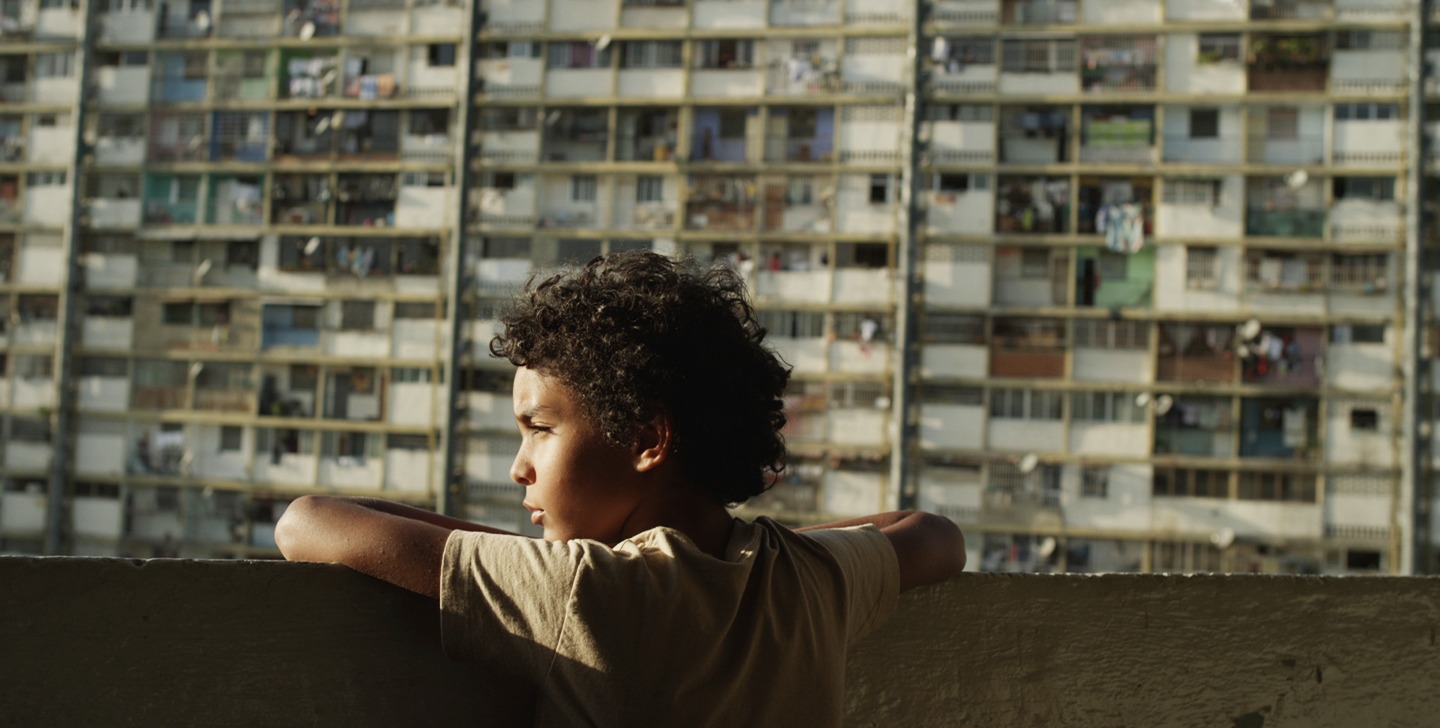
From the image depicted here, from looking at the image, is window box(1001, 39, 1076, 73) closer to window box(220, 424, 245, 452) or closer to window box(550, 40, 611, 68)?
window box(550, 40, 611, 68)

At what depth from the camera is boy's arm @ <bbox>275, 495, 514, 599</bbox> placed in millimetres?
1028

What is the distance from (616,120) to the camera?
45.9ft

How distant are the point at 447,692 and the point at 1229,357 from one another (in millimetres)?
13049

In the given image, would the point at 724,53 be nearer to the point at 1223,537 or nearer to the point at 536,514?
the point at 1223,537

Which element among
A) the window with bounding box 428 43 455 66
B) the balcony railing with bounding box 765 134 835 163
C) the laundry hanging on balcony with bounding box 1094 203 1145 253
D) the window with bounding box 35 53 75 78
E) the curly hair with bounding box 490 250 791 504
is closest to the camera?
the curly hair with bounding box 490 250 791 504

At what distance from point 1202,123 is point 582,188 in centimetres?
608

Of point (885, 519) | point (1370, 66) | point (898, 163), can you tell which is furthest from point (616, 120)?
point (885, 519)

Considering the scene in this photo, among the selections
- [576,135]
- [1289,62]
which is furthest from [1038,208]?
[576,135]

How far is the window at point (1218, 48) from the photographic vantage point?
1323 cm

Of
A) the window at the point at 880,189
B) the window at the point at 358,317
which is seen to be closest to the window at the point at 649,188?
the window at the point at 880,189

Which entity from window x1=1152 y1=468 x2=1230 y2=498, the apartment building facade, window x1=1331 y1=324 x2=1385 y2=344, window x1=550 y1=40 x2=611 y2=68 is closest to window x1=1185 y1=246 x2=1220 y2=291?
the apartment building facade

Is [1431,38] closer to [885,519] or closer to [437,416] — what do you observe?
[437,416]

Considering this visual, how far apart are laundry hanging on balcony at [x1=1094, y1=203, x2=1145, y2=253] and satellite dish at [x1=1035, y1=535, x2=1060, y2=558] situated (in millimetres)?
2822

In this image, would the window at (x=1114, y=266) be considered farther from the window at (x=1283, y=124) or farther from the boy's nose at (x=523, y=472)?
the boy's nose at (x=523, y=472)
